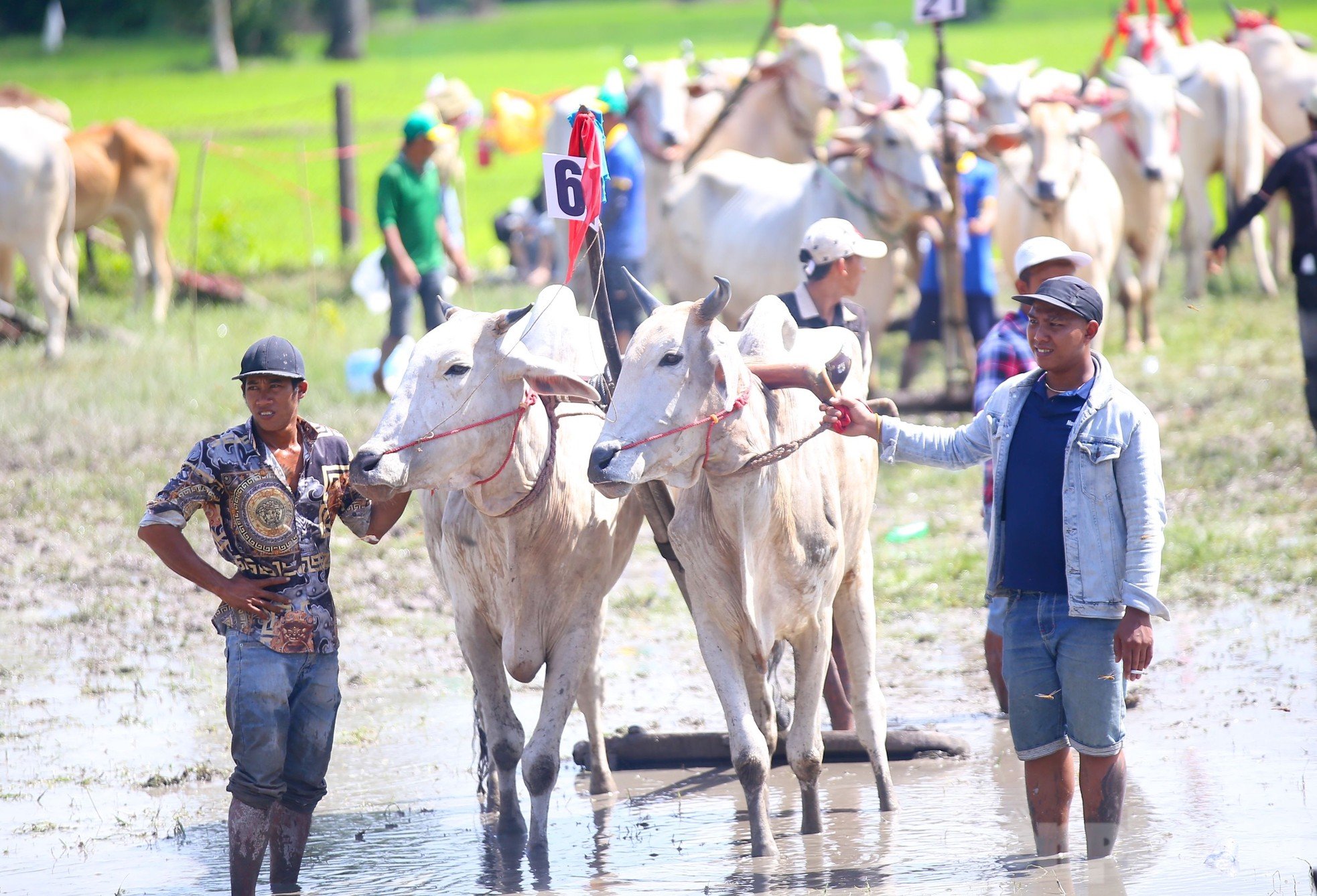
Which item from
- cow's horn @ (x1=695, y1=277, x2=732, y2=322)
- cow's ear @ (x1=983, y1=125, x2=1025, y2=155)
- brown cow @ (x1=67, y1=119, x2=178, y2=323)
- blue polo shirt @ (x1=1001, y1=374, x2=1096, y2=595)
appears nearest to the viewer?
blue polo shirt @ (x1=1001, y1=374, x2=1096, y2=595)

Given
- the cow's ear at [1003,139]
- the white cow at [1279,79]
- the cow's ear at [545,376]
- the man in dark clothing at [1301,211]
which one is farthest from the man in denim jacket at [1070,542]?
the white cow at [1279,79]

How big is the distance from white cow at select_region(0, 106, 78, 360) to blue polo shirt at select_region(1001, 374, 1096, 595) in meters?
10.4

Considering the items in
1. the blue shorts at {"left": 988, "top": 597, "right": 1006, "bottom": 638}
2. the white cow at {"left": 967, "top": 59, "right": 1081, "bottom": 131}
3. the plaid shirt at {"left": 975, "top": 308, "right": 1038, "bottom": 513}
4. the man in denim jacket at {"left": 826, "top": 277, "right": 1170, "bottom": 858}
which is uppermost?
the white cow at {"left": 967, "top": 59, "right": 1081, "bottom": 131}

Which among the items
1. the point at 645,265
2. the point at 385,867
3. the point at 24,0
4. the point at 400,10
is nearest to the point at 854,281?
the point at 385,867

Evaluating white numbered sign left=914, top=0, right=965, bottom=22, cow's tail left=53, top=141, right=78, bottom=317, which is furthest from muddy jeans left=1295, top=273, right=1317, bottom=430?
cow's tail left=53, top=141, right=78, bottom=317

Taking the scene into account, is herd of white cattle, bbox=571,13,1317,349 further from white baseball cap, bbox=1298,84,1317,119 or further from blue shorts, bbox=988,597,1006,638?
blue shorts, bbox=988,597,1006,638

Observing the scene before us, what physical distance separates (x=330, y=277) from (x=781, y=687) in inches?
475

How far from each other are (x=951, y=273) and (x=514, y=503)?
6850 millimetres

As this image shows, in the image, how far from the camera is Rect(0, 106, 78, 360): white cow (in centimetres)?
1353

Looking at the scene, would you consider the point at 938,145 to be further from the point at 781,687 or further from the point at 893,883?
the point at 893,883

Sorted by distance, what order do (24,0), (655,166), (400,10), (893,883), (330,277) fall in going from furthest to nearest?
1. (400,10)
2. (24,0)
3. (330,277)
4. (655,166)
5. (893,883)

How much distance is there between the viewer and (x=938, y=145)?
1173 cm

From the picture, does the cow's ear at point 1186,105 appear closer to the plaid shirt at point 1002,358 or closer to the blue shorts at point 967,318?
the blue shorts at point 967,318

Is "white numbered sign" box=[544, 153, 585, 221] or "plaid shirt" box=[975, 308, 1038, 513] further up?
"white numbered sign" box=[544, 153, 585, 221]
